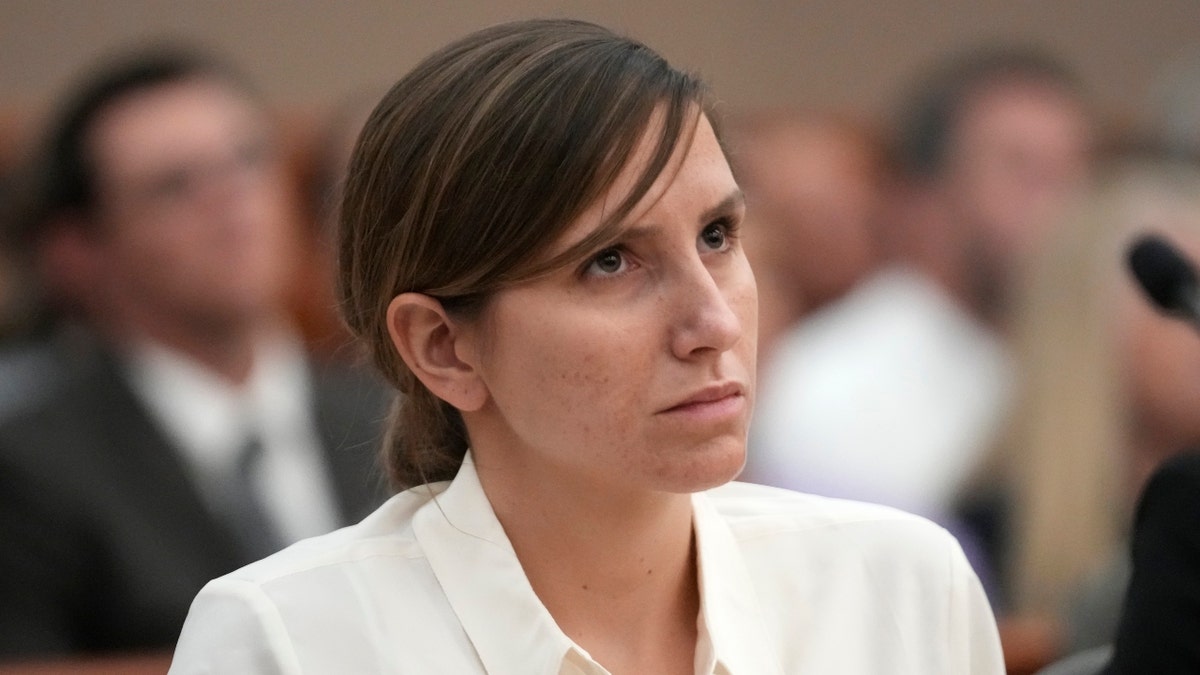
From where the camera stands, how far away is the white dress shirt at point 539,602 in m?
1.89

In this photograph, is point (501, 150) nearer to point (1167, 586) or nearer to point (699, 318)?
point (699, 318)

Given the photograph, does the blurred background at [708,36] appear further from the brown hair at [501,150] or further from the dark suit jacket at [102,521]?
the brown hair at [501,150]

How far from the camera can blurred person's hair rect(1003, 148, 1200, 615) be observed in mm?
3820

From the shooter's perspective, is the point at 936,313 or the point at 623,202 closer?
the point at 623,202

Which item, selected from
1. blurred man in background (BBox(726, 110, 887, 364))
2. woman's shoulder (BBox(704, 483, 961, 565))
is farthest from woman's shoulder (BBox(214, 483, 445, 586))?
blurred man in background (BBox(726, 110, 887, 364))

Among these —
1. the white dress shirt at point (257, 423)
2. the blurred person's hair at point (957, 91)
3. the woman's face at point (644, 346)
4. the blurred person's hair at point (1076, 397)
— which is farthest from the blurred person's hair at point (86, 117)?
the woman's face at point (644, 346)

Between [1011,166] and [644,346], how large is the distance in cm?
347

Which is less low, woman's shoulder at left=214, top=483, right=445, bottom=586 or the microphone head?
the microphone head

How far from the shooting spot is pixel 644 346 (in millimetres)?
1804

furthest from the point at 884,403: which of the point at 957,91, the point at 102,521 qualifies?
the point at 102,521

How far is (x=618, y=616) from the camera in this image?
6.52ft

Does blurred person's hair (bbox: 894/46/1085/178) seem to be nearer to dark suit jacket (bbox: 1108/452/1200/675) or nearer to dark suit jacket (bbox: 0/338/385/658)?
dark suit jacket (bbox: 0/338/385/658)

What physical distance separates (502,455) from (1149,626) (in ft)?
2.53

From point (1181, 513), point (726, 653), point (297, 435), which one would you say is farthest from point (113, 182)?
point (1181, 513)
